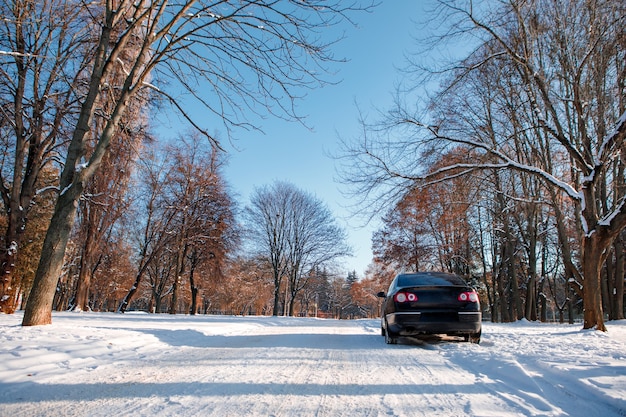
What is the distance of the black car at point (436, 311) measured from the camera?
22.4ft

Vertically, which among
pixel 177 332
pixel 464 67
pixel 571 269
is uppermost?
pixel 464 67

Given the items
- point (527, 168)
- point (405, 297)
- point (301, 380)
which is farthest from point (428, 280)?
point (527, 168)

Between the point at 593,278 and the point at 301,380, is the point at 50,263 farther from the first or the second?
the point at 593,278

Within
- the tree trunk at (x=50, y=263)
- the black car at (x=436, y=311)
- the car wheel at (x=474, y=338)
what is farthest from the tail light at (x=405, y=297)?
the tree trunk at (x=50, y=263)

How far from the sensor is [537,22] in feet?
36.2

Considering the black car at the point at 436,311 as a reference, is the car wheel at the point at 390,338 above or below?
below

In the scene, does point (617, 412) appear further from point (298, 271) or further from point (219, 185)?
point (298, 271)

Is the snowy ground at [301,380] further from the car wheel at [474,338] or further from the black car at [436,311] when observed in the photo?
the car wheel at [474,338]

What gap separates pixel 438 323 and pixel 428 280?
1.04 meters

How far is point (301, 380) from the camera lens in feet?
14.0

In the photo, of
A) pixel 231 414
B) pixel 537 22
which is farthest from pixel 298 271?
pixel 231 414

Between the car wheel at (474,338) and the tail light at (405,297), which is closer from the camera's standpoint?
the tail light at (405,297)

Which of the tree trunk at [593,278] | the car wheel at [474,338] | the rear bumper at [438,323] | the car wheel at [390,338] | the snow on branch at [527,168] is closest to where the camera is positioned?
the rear bumper at [438,323]

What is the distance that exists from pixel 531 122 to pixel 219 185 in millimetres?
21091
